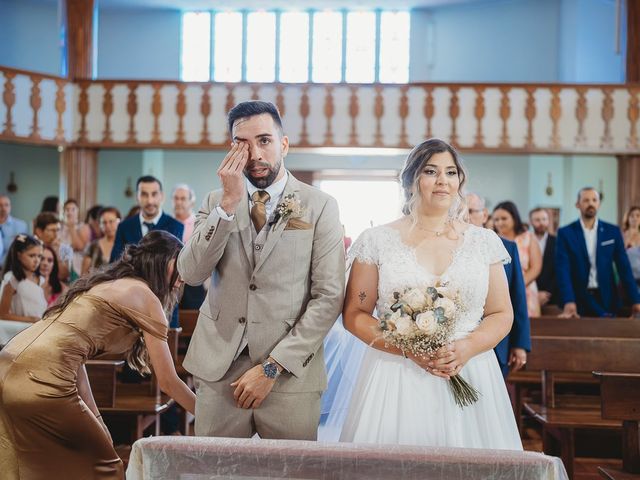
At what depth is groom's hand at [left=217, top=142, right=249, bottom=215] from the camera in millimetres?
2400

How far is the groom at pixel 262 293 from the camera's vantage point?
2.49 m

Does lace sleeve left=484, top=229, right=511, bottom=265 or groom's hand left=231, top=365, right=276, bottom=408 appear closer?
groom's hand left=231, top=365, right=276, bottom=408

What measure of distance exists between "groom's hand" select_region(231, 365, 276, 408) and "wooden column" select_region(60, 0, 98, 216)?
983 centimetres

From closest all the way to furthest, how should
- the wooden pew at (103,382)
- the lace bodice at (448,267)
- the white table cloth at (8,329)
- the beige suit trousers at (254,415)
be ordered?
1. the beige suit trousers at (254,415)
2. the lace bodice at (448,267)
3. the wooden pew at (103,382)
4. the white table cloth at (8,329)

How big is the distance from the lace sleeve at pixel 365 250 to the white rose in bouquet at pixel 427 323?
458 mm

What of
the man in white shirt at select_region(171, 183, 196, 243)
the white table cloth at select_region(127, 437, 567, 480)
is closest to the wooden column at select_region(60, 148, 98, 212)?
the man in white shirt at select_region(171, 183, 196, 243)

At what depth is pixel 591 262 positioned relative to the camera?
264 inches

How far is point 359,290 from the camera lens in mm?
2914

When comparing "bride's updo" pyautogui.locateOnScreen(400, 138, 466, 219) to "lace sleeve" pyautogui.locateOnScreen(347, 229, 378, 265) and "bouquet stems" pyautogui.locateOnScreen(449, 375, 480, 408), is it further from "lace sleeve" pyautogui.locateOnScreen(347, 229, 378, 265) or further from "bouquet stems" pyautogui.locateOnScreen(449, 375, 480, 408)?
"bouquet stems" pyautogui.locateOnScreen(449, 375, 480, 408)

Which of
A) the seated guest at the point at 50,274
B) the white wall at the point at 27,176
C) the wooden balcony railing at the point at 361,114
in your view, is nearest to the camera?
the seated guest at the point at 50,274

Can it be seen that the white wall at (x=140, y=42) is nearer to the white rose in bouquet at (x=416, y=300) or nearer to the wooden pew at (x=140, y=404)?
the wooden pew at (x=140, y=404)

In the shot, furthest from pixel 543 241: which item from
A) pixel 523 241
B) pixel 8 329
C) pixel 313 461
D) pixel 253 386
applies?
pixel 313 461

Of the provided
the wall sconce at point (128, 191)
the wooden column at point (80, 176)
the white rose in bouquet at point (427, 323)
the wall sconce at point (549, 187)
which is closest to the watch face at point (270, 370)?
the white rose in bouquet at point (427, 323)

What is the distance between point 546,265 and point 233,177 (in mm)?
6269
